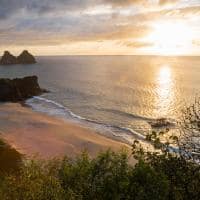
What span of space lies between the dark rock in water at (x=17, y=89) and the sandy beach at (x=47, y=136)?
18.5 m

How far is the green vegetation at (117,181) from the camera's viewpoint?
2119cm

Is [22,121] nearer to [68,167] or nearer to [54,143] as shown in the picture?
[54,143]

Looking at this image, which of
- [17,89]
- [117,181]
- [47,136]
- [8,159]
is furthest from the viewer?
[17,89]

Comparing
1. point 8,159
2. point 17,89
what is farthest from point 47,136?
point 17,89

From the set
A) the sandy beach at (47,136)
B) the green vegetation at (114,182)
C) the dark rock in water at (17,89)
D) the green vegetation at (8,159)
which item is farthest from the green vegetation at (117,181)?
the dark rock in water at (17,89)

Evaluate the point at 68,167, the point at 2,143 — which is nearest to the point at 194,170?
the point at 68,167

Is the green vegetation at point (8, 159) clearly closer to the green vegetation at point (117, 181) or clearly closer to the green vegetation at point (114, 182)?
the green vegetation at point (114, 182)

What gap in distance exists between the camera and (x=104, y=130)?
76.7 metres

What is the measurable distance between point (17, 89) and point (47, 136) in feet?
155

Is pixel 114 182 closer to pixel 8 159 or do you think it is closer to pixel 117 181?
pixel 117 181

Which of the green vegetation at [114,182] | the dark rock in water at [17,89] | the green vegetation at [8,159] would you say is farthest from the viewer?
the dark rock in water at [17,89]

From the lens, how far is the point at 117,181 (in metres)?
23.0

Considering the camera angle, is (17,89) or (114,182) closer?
(114,182)

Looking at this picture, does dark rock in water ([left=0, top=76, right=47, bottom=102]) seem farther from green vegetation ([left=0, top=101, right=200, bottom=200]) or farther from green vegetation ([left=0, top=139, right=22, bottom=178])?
green vegetation ([left=0, top=101, right=200, bottom=200])
